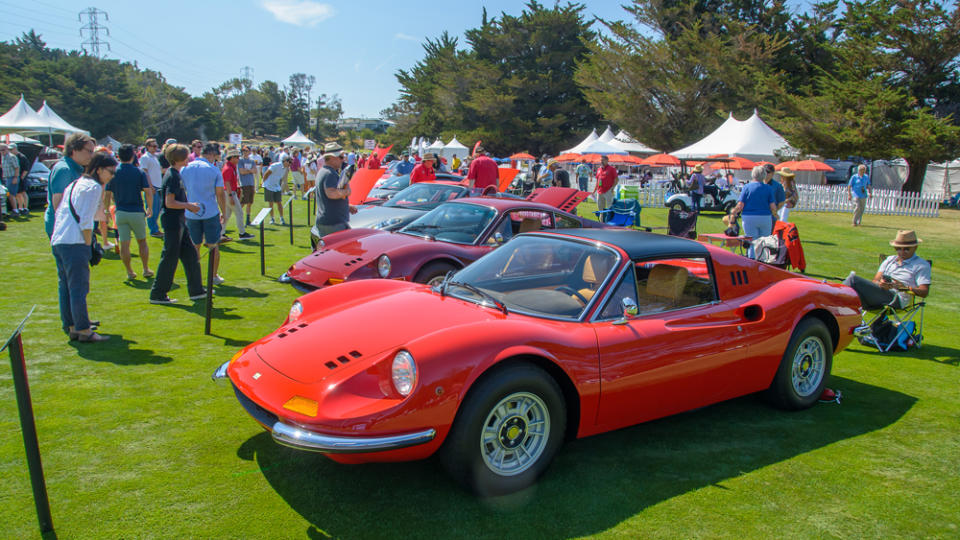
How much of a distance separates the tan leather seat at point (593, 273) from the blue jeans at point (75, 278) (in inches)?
173

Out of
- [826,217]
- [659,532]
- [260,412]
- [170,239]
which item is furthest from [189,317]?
[826,217]

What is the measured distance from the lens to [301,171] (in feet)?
76.5

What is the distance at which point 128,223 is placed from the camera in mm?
8070

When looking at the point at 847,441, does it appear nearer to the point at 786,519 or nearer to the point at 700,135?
the point at 786,519

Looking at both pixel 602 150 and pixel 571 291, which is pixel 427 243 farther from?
pixel 602 150

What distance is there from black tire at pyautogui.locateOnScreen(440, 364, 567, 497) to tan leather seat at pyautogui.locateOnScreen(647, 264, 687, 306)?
1.39m

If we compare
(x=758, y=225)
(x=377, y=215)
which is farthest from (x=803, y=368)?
(x=377, y=215)

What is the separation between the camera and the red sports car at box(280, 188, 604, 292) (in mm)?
6555

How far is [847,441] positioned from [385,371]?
3.22 meters

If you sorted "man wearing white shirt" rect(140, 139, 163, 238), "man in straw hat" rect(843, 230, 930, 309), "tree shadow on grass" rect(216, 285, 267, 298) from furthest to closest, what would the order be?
"man wearing white shirt" rect(140, 139, 163, 238)
"tree shadow on grass" rect(216, 285, 267, 298)
"man in straw hat" rect(843, 230, 930, 309)

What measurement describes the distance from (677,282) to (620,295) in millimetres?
713

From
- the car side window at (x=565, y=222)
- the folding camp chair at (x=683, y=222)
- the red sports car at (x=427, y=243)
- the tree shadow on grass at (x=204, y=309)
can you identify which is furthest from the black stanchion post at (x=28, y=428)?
the folding camp chair at (x=683, y=222)

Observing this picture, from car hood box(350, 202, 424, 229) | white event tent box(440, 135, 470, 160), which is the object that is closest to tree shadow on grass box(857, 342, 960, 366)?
car hood box(350, 202, 424, 229)

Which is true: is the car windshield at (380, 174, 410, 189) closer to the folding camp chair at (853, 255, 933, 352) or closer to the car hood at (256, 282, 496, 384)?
the folding camp chair at (853, 255, 933, 352)
